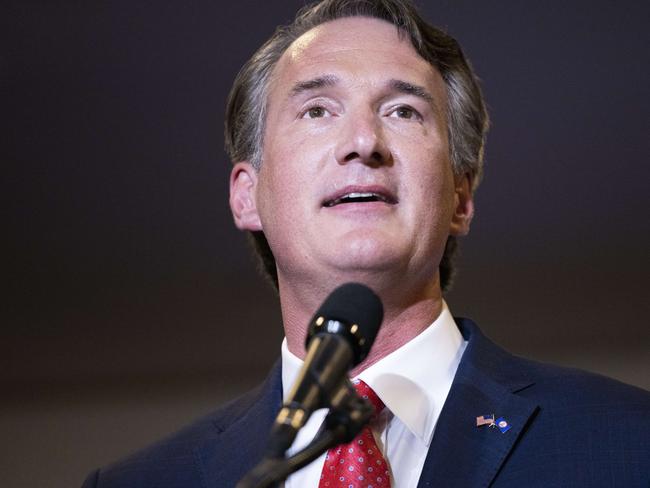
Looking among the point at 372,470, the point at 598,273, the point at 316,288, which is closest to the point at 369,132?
the point at 316,288

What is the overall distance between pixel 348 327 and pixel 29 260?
2.70 metres

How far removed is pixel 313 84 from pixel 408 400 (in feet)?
2.06

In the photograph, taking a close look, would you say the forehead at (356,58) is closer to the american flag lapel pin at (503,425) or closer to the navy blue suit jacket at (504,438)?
the navy blue suit jacket at (504,438)

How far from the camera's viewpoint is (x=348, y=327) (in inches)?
45.1

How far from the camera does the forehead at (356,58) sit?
2000 mm

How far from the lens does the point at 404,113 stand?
198 centimetres

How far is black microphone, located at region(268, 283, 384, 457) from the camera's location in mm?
1051

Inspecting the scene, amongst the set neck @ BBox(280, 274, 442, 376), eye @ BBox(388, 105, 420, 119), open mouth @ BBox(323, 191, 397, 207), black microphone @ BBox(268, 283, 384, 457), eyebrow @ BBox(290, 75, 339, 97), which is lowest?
black microphone @ BBox(268, 283, 384, 457)

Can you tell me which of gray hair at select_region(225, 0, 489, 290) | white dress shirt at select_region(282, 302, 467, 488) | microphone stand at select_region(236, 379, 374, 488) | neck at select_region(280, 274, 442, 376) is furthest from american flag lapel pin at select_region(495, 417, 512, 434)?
microphone stand at select_region(236, 379, 374, 488)

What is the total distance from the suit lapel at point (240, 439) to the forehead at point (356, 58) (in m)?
0.59

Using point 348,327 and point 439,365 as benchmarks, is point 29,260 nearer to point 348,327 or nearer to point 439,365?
point 439,365

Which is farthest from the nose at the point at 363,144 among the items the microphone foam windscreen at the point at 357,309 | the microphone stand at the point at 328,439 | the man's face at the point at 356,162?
the microphone stand at the point at 328,439

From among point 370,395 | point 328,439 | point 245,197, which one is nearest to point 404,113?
point 245,197

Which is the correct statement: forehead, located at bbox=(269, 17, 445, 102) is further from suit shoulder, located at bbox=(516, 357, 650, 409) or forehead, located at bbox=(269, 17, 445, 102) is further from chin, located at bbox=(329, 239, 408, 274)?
suit shoulder, located at bbox=(516, 357, 650, 409)
